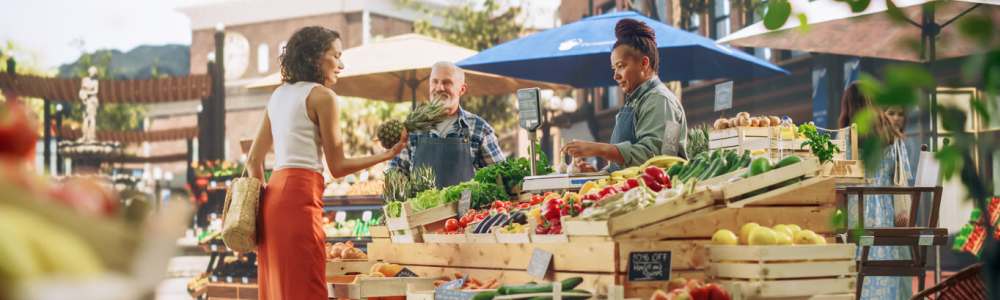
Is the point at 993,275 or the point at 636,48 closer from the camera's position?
the point at 993,275

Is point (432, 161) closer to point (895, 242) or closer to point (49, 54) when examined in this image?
point (895, 242)

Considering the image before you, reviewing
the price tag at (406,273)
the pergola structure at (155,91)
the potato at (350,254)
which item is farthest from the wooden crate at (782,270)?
the pergola structure at (155,91)

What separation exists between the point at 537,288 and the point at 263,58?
156 ft

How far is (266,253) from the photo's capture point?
4484 mm

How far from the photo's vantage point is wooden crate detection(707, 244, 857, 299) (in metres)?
3.84

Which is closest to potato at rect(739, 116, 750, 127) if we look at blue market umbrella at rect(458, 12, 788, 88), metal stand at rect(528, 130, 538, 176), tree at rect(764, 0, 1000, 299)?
metal stand at rect(528, 130, 538, 176)

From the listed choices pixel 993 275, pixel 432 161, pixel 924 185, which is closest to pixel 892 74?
pixel 993 275

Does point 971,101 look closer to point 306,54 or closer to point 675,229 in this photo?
point 675,229

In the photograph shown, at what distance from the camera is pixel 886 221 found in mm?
7398

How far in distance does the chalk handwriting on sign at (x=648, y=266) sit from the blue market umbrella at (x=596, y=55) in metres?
5.44

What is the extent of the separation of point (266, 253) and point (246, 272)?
529 cm

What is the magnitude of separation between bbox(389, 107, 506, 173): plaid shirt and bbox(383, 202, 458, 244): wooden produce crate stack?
3.26 ft

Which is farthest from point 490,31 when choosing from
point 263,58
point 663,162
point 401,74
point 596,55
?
point 263,58

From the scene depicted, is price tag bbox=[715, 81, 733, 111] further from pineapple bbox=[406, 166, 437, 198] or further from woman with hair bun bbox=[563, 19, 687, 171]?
pineapple bbox=[406, 166, 437, 198]
